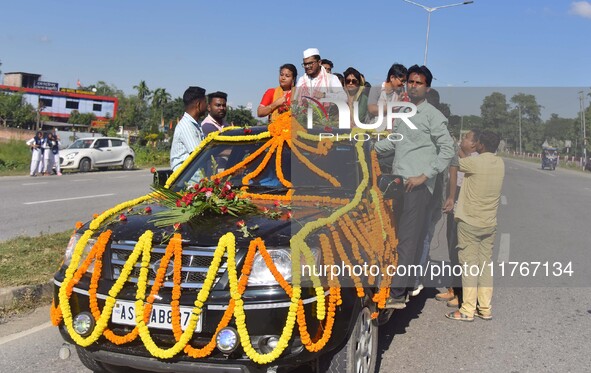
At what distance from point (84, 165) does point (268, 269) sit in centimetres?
2470

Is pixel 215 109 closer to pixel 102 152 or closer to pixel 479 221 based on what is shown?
pixel 479 221

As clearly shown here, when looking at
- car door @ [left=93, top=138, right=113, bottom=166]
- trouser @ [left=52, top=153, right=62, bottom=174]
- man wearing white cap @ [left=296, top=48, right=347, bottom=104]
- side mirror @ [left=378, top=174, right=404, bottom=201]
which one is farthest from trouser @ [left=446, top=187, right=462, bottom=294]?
car door @ [left=93, top=138, right=113, bottom=166]

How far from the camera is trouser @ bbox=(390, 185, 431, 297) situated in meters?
4.84

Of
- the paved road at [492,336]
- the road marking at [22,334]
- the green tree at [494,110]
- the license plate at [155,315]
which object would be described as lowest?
the road marking at [22,334]

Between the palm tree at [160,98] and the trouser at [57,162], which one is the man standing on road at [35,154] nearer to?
the trouser at [57,162]

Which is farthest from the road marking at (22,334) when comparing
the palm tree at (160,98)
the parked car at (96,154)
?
the palm tree at (160,98)

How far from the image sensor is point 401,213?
5.16 meters

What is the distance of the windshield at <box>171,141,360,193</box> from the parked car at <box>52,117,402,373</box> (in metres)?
0.52

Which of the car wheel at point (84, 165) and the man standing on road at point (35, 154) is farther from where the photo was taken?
the car wheel at point (84, 165)

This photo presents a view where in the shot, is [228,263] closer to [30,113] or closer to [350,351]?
[350,351]

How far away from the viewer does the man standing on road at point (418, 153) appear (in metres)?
5.12

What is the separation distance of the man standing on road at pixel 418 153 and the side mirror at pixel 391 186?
12 centimetres

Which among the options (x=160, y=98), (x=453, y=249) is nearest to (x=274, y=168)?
(x=453, y=249)

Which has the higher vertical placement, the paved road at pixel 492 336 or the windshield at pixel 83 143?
the windshield at pixel 83 143
